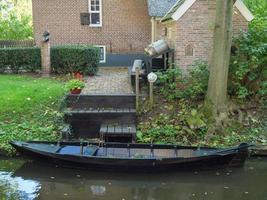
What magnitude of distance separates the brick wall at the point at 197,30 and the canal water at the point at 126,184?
4441 mm

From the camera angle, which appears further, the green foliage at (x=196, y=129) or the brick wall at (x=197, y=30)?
the brick wall at (x=197, y=30)

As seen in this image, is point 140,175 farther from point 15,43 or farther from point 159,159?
point 15,43

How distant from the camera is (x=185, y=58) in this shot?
45.3 ft

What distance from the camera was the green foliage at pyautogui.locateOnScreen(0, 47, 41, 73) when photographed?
18000 millimetres

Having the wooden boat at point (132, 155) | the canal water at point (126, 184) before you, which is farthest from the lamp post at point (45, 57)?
the wooden boat at point (132, 155)

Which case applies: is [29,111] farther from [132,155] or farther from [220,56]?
[220,56]

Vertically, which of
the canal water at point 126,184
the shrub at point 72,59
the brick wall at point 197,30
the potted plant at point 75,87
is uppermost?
the brick wall at point 197,30

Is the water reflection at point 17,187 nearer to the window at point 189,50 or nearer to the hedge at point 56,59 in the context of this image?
the window at point 189,50

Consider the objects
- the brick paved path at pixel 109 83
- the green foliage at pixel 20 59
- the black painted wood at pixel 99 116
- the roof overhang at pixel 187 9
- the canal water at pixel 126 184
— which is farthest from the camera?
the green foliage at pixel 20 59

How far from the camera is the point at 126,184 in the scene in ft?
31.3

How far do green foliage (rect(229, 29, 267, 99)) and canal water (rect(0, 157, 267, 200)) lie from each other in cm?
309

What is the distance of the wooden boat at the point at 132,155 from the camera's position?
9781mm

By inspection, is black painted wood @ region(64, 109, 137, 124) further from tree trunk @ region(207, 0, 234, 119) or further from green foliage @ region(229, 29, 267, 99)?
green foliage @ region(229, 29, 267, 99)

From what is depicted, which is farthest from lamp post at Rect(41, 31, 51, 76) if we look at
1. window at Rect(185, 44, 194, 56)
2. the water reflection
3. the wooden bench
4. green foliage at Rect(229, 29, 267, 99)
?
the water reflection
